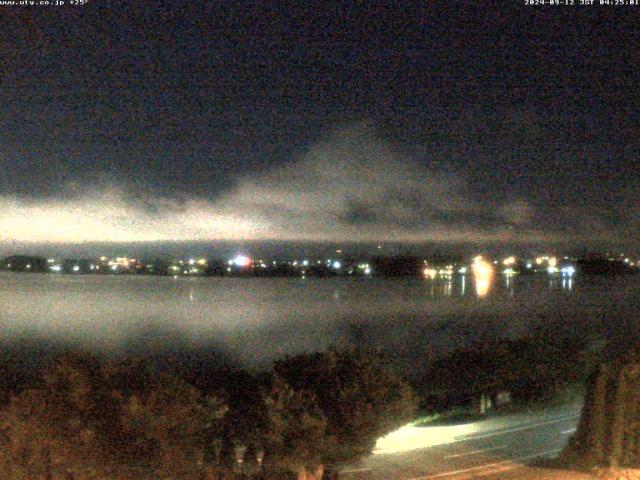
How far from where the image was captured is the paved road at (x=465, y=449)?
1495cm

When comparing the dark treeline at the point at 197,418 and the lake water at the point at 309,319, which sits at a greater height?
the dark treeline at the point at 197,418

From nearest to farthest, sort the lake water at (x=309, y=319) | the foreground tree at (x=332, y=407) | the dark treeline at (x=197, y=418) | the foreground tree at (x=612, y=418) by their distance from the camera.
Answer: the dark treeline at (x=197, y=418), the foreground tree at (x=332, y=407), the foreground tree at (x=612, y=418), the lake water at (x=309, y=319)

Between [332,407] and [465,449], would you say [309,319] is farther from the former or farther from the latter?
[332,407]

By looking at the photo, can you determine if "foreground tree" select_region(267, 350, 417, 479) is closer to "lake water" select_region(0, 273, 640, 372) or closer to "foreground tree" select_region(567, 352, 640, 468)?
"foreground tree" select_region(567, 352, 640, 468)

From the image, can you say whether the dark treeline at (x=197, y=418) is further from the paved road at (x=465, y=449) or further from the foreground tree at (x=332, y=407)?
the paved road at (x=465, y=449)

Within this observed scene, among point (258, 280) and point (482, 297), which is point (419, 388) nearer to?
point (482, 297)

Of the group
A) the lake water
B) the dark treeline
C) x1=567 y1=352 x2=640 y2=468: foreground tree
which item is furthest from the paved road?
the lake water

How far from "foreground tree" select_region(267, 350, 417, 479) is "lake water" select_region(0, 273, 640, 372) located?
3242 centimetres

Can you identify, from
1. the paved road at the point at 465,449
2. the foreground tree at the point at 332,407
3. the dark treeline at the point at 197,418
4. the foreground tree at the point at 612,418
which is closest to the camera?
the dark treeline at the point at 197,418

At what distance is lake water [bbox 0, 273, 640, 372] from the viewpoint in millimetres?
60438

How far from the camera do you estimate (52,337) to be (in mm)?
63719

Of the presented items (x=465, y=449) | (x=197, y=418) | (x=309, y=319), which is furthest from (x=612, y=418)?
(x=309, y=319)

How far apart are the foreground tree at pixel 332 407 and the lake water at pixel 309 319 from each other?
32.4 m

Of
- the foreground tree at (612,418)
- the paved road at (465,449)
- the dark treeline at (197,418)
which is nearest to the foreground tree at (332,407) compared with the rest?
the dark treeline at (197,418)
